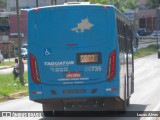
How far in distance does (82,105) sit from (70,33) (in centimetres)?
203

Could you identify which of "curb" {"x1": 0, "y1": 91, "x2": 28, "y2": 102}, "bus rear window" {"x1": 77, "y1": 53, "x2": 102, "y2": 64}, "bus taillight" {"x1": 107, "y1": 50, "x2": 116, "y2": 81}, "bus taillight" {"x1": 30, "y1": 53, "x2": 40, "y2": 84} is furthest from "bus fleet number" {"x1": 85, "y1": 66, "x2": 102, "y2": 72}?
"curb" {"x1": 0, "y1": 91, "x2": 28, "y2": 102}

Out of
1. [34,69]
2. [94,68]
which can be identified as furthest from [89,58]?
[34,69]

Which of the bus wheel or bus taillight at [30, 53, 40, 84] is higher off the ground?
bus taillight at [30, 53, 40, 84]

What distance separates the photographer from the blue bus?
16125 mm

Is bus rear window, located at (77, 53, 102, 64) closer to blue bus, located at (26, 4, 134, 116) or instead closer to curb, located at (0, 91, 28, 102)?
blue bus, located at (26, 4, 134, 116)

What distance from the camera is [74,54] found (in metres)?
16.2

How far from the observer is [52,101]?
16.5m

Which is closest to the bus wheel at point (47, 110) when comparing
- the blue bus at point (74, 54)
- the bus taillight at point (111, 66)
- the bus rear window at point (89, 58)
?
the blue bus at point (74, 54)

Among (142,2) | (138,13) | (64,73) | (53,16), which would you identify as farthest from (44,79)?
(142,2)

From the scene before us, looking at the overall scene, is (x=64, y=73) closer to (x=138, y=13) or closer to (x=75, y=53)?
(x=75, y=53)

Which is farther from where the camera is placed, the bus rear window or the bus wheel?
the bus wheel

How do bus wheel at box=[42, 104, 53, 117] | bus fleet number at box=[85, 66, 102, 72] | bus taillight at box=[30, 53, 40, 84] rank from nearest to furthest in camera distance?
1. bus fleet number at box=[85, 66, 102, 72]
2. bus taillight at box=[30, 53, 40, 84]
3. bus wheel at box=[42, 104, 53, 117]

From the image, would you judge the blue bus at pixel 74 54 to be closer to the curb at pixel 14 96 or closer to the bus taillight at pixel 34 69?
the bus taillight at pixel 34 69

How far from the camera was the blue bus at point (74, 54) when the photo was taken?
635 inches
